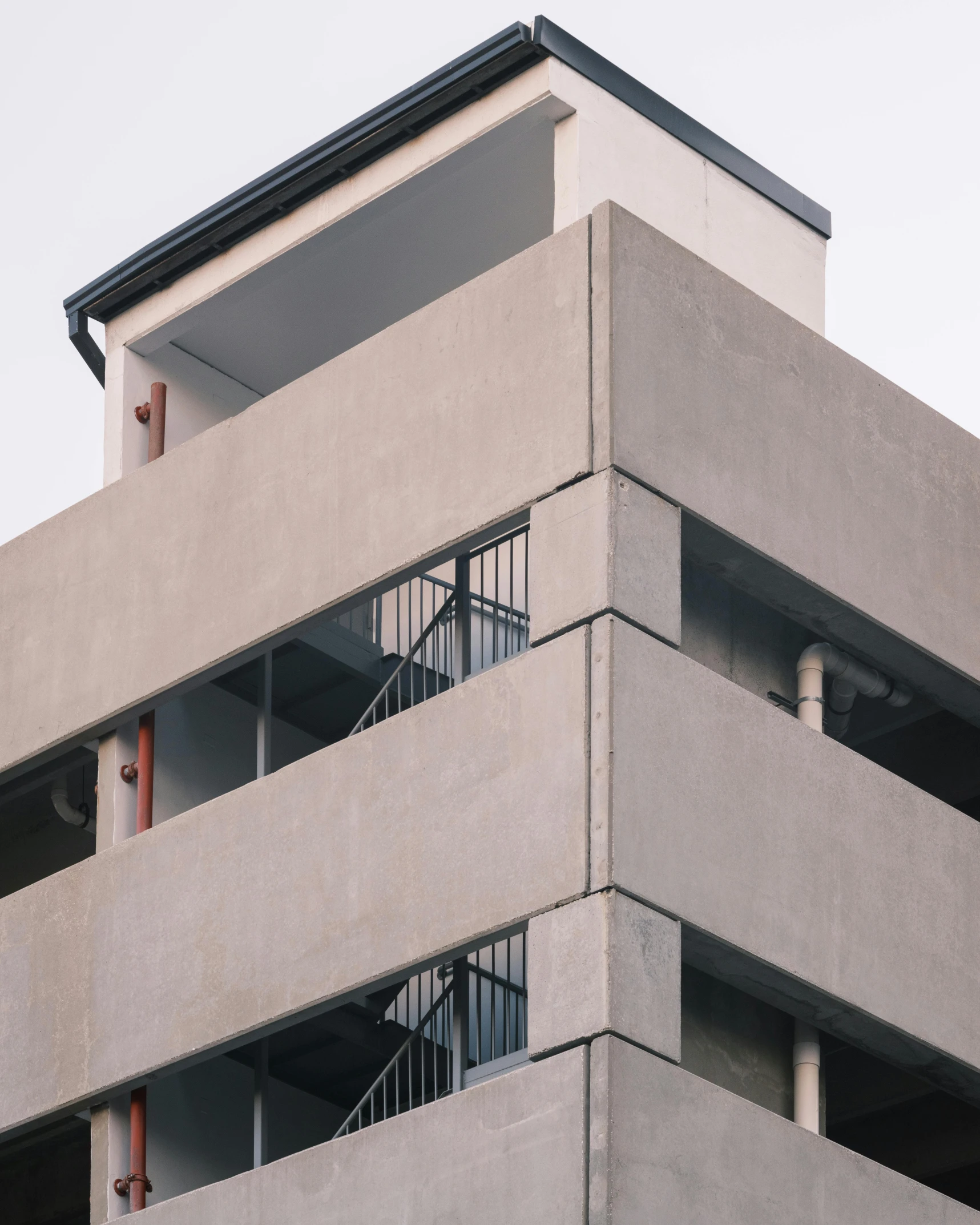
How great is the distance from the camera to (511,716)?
59.6 ft

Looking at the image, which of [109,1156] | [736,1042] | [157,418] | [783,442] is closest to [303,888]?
[109,1156]

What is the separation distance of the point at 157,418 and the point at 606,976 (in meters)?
9.55

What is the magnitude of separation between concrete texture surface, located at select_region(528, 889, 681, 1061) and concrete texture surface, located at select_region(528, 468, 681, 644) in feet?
7.17

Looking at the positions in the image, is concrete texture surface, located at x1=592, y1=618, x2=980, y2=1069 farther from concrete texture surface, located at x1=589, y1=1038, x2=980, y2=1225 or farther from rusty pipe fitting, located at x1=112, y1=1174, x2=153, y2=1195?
rusty pipe fitting, located at x1=112, y1=1174, x2=153, y2=1195

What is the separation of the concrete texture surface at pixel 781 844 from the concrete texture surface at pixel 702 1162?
1.18 meters

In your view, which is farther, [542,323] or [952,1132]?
[952,1132]

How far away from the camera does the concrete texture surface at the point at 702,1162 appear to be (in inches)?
635

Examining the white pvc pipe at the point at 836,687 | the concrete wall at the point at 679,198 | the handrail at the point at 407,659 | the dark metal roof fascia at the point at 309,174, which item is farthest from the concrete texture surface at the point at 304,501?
the white pvc pipe at the point at 836,687

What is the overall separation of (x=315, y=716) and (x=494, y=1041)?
5.67 meters

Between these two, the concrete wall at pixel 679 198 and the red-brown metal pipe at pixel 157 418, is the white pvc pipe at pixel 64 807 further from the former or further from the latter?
the concrete wall at pixel 679 198

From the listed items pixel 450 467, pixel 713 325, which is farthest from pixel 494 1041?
pixel 713 325

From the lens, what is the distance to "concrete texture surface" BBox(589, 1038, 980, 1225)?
16.1 metres

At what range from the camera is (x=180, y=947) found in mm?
20234

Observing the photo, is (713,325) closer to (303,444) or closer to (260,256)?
(303,444)
